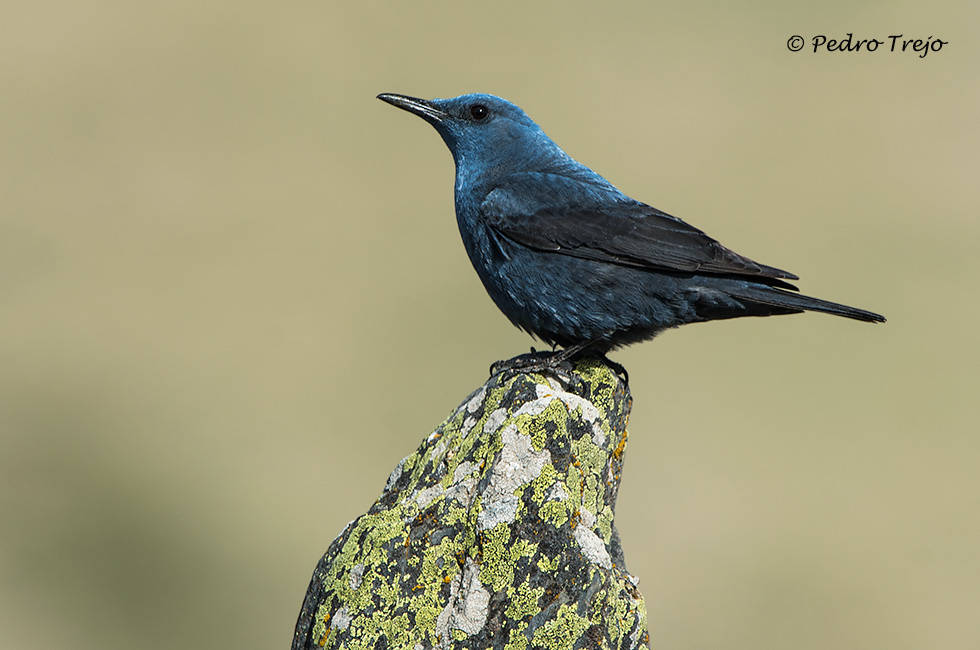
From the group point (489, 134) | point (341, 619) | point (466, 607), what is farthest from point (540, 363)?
point (489, 134)

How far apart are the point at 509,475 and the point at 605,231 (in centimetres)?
252

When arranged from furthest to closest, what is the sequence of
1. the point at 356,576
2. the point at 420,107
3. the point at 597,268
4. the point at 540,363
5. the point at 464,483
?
1. the point at 420,107
2. the point at 597,268
3. the point at 540,363
4. the point at 464,483
5. the point at 356,576

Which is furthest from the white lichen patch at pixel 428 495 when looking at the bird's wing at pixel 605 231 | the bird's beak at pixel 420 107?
the bird's beak at pixel 420 107

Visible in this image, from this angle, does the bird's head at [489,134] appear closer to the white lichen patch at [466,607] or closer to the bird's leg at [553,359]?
the bird's leg at [553,359]

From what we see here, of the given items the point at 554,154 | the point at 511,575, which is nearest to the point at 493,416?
the point at 511,575

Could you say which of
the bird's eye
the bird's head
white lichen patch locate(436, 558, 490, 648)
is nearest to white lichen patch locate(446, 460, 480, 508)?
white lichen patch locate(436, 558, 490, 648)

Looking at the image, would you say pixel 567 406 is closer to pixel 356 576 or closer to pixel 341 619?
pixel 356 576

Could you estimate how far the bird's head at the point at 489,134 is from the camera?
714 cm

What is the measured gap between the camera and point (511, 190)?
655cm

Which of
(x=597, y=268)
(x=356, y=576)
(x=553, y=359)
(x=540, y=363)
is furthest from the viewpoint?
(x=597, y=268)

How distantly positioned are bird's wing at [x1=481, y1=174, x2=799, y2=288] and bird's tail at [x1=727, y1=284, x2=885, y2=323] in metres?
0.10

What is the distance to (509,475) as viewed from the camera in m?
4.23

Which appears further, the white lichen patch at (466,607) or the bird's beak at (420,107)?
the bird's beak at (420,107)

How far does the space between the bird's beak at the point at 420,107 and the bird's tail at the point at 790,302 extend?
2831 mm
